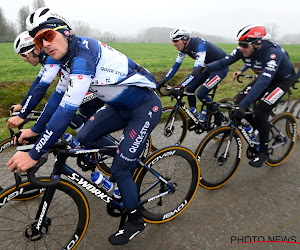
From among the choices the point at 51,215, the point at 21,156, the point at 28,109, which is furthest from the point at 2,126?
the point at 21,156

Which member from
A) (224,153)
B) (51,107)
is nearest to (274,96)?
(224,153)

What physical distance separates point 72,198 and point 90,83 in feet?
3.82

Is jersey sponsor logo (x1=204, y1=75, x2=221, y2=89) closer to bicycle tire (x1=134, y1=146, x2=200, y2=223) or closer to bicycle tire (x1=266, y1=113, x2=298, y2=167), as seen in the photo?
bicycle tire (x1=266, y1=113, x2=298, y2=167)

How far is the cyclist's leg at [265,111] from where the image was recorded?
152 inches

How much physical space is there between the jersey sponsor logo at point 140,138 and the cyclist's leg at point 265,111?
2.32 m

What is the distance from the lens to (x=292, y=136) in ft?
14.6

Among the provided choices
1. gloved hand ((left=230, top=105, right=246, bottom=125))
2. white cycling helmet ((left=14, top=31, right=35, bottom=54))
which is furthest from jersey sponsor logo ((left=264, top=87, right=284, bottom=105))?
white cycling helmet ((left=14, top=31, right=35, bottom=54))

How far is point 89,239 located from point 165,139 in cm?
283

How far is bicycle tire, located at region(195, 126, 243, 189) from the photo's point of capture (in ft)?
11.3

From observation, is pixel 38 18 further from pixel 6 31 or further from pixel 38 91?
pixel 6 31

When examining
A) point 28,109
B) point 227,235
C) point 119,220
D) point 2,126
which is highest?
point 28,109

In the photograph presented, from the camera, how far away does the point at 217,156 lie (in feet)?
12.4

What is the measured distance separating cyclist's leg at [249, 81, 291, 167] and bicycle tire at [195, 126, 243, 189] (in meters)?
0.44

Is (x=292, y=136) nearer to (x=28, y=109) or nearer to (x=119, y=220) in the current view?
(x=119, y=220)
